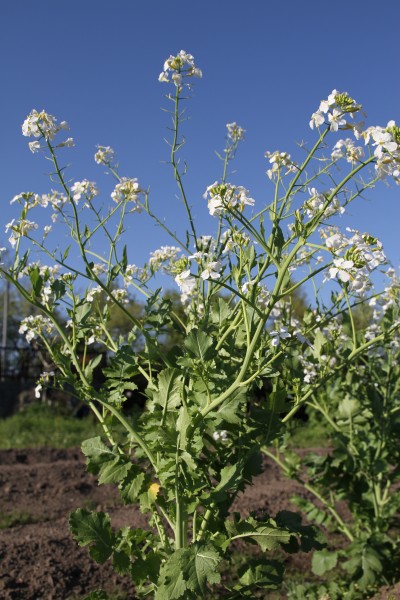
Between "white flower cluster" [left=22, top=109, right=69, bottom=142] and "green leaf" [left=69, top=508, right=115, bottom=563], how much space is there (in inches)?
62.9

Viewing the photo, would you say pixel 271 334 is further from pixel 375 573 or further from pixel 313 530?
pixel 375 573

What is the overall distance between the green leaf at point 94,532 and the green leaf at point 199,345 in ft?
3.18

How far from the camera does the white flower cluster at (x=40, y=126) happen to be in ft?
8.75

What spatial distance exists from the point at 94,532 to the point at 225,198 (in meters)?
1.54

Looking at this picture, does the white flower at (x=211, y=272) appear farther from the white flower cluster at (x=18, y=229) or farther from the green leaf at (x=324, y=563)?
the green leaf at (x=324, y=563)

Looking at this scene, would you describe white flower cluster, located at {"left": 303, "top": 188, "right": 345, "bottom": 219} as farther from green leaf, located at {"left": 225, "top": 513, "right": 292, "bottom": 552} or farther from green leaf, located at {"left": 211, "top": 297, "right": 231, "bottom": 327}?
green leaf, located at {"left": 225, "top": 513, "right": 292, "bottom": 552}

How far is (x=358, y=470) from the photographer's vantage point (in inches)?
185

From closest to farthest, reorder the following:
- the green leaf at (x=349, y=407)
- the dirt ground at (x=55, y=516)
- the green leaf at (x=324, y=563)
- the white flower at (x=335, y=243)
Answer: the white flower at (x=335, y=243), the dirt ground at (x=55, y=516), the green leaf at (x=324, y=563), the green leaf at (x=349, y=407)

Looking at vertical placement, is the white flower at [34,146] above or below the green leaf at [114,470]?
above

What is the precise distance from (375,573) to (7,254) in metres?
3.29

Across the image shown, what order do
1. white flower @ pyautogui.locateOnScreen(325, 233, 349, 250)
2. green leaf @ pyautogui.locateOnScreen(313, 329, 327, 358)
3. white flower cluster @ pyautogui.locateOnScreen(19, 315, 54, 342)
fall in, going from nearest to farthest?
1. white flower @ pyautogui.locateOnScreen(325, 233, 349, 250)
2. green leaf @ pyautogui.locateOnScreen(313, 329, 327, 358)
3. white flower cluster @ pyautogui.locateOnScreen(19, 315, 54, 342)

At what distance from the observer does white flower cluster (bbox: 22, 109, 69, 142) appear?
2.67 metres

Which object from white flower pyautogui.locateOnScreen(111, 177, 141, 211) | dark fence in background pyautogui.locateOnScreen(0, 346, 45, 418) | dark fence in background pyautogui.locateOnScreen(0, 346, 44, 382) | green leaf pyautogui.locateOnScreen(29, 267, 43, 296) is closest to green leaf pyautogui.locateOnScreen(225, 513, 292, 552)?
green leaf pyautogui.locateOnScreen(29, 267, 43, 296)

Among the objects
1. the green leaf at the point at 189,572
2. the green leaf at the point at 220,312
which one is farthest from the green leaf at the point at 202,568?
the green leaf at the point at 220,312
